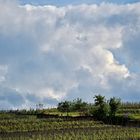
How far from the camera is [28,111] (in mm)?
111812

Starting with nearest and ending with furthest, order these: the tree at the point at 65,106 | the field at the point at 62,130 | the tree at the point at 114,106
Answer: the field at the point at 62,130 → the tree at the point at 114,106 → the tree at the point at 65,106

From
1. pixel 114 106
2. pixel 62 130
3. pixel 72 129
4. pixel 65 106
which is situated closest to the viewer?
pixel 62 130

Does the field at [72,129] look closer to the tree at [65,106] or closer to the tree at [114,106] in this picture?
the tree at [114,106]

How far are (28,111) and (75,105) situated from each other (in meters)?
10.2

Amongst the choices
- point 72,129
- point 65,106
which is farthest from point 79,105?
point 72,129

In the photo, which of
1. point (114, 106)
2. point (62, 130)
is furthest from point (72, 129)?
point (114, 106)

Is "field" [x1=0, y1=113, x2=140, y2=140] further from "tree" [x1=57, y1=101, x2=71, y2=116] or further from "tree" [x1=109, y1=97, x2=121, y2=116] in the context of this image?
"tree" [x1=57, y1=101, x2=71, y2=116]

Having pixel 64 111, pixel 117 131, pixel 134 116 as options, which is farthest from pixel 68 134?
pixel 64 111

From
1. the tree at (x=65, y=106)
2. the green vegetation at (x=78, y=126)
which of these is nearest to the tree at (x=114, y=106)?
the green vegetation at (x=78, y=126)

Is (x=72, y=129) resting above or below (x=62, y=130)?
above

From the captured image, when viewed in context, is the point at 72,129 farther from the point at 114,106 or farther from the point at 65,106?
the point at 65,106

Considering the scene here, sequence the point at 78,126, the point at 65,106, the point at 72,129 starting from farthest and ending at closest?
the point at 65,106 < the point at 78,126 < the point at 72,129

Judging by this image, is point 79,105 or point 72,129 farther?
point 79,105

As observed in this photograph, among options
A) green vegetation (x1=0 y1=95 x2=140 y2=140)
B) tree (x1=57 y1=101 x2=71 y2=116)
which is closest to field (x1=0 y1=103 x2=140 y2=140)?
green vegetation (x1=0 y1=95 x2=140 y2=140)
